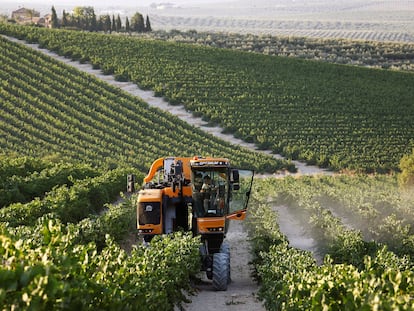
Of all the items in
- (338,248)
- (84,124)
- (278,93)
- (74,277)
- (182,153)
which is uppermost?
(74,277)

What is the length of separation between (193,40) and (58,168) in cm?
7088

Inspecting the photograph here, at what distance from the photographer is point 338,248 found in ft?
68.2

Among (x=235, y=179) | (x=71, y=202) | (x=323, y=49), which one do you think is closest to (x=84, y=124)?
(x=71, y=202)

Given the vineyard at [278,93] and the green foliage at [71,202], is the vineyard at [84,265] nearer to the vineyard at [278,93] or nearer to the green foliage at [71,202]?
the green foliage at [71,202]

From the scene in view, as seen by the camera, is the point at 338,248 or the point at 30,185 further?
the point at 30,185

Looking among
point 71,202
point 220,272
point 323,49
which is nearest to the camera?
point 220,272

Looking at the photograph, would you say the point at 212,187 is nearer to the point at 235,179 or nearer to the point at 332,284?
the point at 235,179

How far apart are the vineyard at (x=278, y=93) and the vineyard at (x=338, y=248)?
1149cm

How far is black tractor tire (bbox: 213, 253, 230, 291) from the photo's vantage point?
1772 centimetres

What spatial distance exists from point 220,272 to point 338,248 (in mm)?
4063

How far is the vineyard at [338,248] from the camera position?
9984 millimetres

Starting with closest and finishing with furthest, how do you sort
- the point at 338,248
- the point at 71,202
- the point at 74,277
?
the point at 74,277
the point at 338,248
the point at 71,202

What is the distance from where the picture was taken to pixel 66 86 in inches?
2525

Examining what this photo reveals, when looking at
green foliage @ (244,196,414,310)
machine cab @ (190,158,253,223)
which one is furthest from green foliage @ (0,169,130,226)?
green foliage @ (244,196,414,310)
